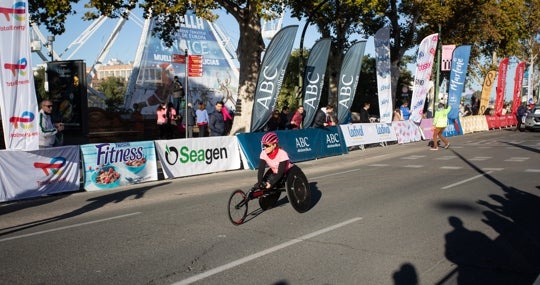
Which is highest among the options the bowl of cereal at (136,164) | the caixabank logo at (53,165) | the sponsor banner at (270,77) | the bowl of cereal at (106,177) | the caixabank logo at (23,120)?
the sponsor banner at (270,77)

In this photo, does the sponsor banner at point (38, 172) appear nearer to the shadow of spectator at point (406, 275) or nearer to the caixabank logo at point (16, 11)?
the caixabank logo at point (16, 11)

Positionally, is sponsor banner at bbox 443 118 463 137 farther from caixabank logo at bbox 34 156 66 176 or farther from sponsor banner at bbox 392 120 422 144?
caixabank logo at bbox 34 156 66 176

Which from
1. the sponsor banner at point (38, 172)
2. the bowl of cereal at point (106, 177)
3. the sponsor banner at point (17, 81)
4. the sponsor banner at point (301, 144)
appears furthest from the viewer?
the sponsor banner at point (301, 144)

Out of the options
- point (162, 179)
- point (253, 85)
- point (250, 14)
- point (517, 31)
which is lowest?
point (162, 179)

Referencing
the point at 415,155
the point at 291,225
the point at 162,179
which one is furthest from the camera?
the point at 415,155

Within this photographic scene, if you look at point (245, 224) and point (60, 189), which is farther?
point (60, 189)

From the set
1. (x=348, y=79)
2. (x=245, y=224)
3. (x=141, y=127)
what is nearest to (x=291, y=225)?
(x=245, y=224)

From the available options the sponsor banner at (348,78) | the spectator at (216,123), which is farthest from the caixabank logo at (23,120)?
the sponsor banner at (348,78)

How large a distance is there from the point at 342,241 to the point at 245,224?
1.89m

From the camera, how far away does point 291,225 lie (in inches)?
312

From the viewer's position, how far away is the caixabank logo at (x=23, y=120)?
11.2 metres

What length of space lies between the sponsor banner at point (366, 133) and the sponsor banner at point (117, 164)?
983cm

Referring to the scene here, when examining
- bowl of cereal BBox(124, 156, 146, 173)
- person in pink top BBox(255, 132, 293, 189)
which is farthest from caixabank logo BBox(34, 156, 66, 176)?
person in pink top BBox(255, 132, 293, 189)

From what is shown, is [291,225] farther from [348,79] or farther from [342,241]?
[348,79]
